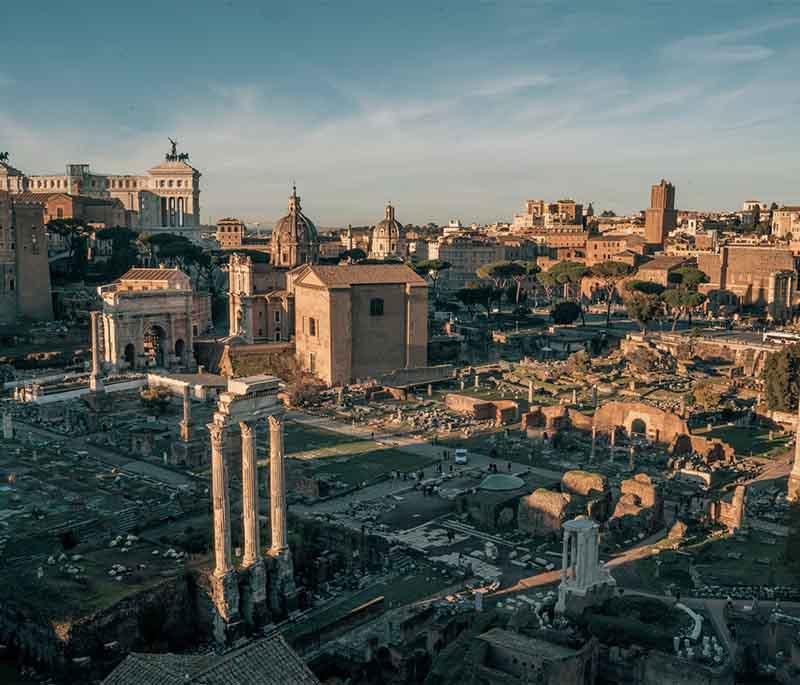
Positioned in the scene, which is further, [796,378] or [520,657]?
[796,378]

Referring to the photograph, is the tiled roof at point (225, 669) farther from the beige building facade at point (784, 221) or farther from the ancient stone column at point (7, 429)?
the beige building facade at point (784, 221)

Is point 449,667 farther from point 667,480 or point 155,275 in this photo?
point 155,275

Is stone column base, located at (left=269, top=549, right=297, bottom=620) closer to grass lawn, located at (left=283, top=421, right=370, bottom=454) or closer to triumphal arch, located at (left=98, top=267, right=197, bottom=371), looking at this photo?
grass lawn, located at (left=283, top=421, right=370, bottom=454)

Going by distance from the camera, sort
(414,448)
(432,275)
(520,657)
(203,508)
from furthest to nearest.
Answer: (432,275)
(414,448)
(203,508)
(520,657)

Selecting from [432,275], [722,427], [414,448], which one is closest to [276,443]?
[414,448]

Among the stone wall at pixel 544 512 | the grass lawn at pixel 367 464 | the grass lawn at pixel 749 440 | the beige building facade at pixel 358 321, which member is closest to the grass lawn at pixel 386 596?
the stone wall at pixel 544 512

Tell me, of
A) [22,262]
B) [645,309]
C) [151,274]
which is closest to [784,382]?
[645,309]
